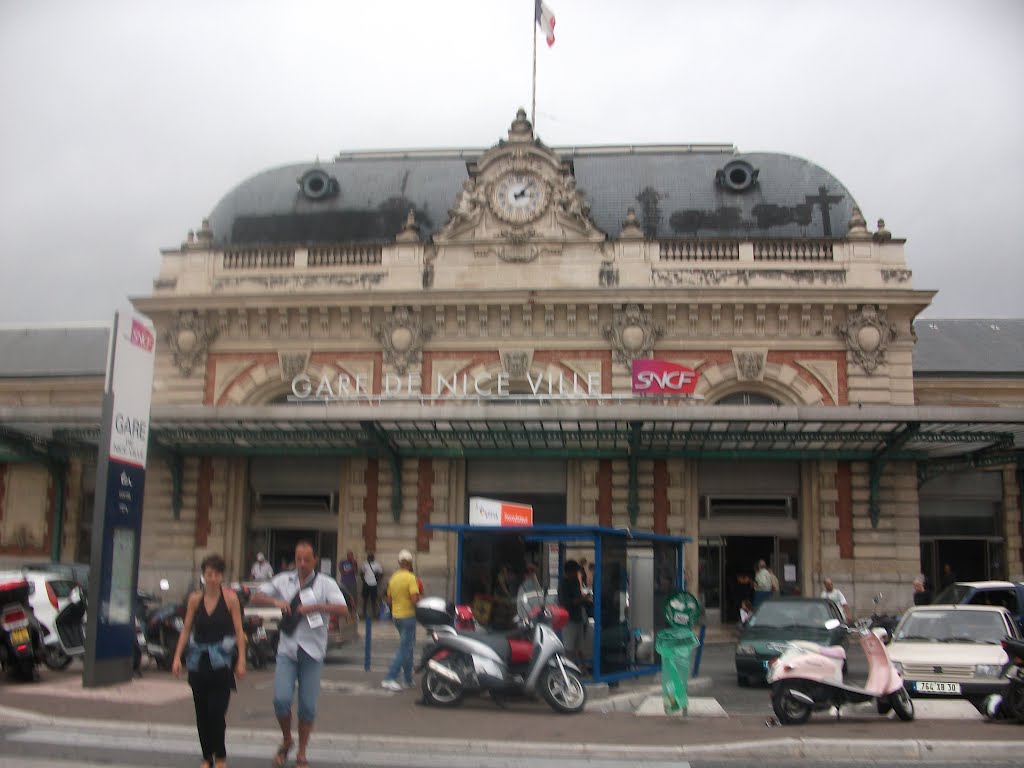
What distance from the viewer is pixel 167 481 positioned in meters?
26.5

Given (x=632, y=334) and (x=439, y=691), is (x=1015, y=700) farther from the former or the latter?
(x=632, y=334)

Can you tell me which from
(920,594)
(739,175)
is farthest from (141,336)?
(739,175)

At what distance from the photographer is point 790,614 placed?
16.9m

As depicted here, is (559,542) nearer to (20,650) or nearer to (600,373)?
Answer: (20,650)

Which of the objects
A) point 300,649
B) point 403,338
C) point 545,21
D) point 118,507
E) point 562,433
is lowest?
point 300,649

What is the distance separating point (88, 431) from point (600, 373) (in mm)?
12541

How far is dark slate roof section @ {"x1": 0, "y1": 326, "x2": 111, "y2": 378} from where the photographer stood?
33.4 metres

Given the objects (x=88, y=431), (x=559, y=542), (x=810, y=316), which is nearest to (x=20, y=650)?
(x=559, y=542)

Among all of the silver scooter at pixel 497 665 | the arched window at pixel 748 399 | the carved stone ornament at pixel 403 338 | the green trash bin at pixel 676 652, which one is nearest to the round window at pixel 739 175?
the arched window at pixel 748 399

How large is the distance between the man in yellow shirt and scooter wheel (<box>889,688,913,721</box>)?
5.96 meters

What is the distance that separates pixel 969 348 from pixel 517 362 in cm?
1546

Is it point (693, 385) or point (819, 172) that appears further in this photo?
point (819, 172)

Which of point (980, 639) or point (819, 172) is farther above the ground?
point (819, 172)

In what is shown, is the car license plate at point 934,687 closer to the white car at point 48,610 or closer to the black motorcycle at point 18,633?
the black motorcycle at point 18,633
